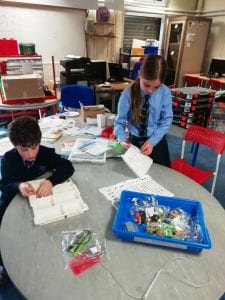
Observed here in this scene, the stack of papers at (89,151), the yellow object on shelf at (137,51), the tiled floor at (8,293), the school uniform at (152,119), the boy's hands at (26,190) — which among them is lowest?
the tiled floor at (8,293)

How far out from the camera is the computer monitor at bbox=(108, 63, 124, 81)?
4184 mm

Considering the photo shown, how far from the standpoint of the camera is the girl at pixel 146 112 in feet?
4.73

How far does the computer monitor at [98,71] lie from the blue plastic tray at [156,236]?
3.20 m

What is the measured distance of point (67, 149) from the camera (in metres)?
1.56

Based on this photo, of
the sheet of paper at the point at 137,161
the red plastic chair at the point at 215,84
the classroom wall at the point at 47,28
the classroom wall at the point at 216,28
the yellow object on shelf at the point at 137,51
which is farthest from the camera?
the classroom wall at the point at 216,28

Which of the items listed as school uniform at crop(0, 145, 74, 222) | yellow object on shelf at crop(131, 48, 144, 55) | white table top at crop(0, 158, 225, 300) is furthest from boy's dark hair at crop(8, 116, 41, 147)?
yellow object on shelf at crop(131, 48, 144, 55)

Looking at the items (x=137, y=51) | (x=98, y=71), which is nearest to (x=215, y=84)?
(x=137, y=51)

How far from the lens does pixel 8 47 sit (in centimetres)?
288

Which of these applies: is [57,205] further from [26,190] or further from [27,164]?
[27,164]

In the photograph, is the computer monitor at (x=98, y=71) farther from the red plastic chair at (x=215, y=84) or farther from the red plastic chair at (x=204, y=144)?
the red plastic chair at (x=204, y=144)

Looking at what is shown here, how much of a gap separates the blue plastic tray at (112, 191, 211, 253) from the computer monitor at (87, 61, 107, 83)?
10.5ft

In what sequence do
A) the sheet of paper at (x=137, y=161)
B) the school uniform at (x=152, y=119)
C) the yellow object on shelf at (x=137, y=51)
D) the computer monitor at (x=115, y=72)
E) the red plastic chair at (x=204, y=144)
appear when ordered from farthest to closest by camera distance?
the yellow object on shelf at (x=137, y=51)
the computer monitor at (x=115, y=72)
the red plastic chair at (x=204, y=144)
the school uniform at (x=152, y=119)
the sheet of paper at (x=137, y=161)

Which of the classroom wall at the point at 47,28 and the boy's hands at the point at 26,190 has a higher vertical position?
the classroom wall at the point at 47,28

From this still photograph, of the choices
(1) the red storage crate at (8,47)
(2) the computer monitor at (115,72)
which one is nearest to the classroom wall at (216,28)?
(2) the computer monitor at (115,72)
